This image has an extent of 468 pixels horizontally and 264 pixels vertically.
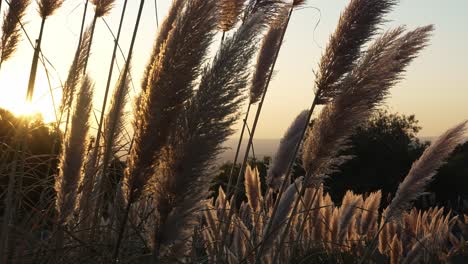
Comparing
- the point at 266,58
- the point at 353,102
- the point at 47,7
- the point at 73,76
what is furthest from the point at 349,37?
the point at 47,7

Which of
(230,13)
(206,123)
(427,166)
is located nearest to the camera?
(206,123)

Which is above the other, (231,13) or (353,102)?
(231,13)

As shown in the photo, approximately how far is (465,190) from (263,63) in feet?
70.6

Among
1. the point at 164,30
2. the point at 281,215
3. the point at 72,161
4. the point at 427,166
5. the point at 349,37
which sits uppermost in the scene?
the point at 164,30

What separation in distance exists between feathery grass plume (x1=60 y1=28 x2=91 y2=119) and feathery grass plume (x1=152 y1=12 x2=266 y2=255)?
1873mm

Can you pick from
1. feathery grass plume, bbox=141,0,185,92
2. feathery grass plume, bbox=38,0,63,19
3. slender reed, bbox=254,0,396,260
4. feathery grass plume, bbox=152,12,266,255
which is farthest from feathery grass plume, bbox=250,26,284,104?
feathery grass plume, bbox=152,12,266,255

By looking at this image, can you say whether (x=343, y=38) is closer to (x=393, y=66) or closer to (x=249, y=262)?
(x=393, y=66)

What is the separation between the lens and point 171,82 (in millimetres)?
2168

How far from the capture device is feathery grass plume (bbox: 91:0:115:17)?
4.39 metres

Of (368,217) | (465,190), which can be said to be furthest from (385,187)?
(368,217)

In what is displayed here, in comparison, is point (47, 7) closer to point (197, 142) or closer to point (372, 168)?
point (197, 142)

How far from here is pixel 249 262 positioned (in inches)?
159

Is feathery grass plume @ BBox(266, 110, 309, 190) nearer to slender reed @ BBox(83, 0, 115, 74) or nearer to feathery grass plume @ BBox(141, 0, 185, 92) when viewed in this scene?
feathery grass plume @ BBox(141, 0, 185, 92)

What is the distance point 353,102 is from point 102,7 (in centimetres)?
208
